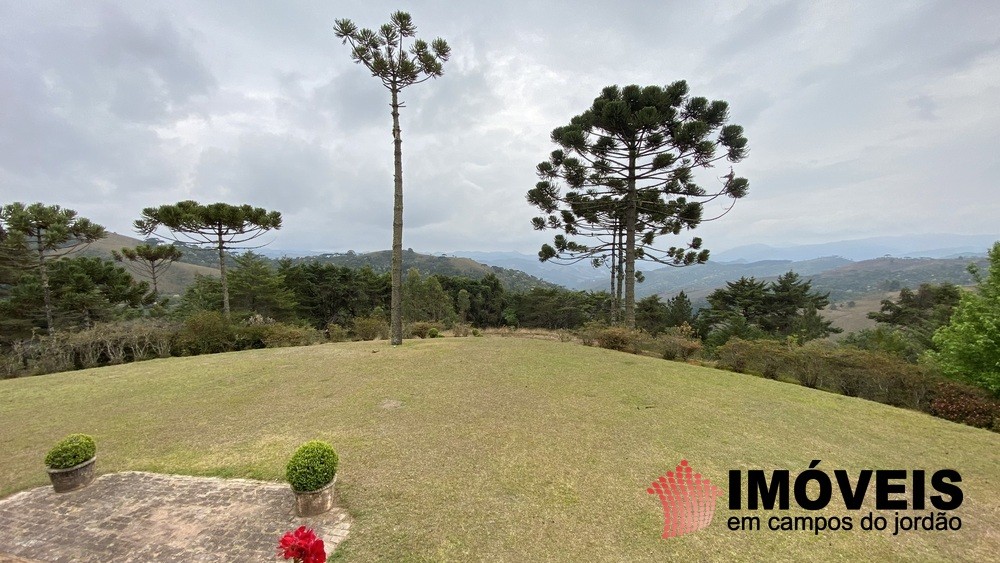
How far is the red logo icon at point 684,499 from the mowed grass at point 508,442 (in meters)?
0.09

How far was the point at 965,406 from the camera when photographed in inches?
264

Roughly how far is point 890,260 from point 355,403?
266 meters

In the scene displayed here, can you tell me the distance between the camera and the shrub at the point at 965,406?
6469mm

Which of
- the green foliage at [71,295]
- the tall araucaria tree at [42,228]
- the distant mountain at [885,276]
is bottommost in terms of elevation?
the distant mountain at [885,276]

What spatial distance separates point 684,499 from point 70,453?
6.81m

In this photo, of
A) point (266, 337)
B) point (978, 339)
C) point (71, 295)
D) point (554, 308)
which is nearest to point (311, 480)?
point (266, 337)

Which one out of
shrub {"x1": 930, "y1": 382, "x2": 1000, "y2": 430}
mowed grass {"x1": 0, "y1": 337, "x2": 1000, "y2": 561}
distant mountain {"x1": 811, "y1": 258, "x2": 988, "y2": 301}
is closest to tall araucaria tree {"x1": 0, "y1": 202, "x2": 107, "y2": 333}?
mowed grass {"x1": 0, "y1": 337, "x2": 1000, "y2": 561}

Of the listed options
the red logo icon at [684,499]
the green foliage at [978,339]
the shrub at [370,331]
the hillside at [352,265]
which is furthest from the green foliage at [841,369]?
the hillside at [352,265]

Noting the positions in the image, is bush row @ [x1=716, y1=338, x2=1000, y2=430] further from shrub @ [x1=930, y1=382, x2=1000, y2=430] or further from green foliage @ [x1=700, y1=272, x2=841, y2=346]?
green foliage @ [x1=700, y1=272, x2=841, y2=346]

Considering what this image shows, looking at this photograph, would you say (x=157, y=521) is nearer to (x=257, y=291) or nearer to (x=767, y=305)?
(x=257, y=291)

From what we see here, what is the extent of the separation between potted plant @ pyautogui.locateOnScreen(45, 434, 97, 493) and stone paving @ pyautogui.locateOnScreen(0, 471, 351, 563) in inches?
4.0

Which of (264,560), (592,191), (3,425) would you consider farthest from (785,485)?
(592,191)

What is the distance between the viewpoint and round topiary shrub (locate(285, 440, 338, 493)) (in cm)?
338

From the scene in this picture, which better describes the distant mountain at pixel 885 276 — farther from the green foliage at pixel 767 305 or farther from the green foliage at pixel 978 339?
the green foliage at pixel 978 339
